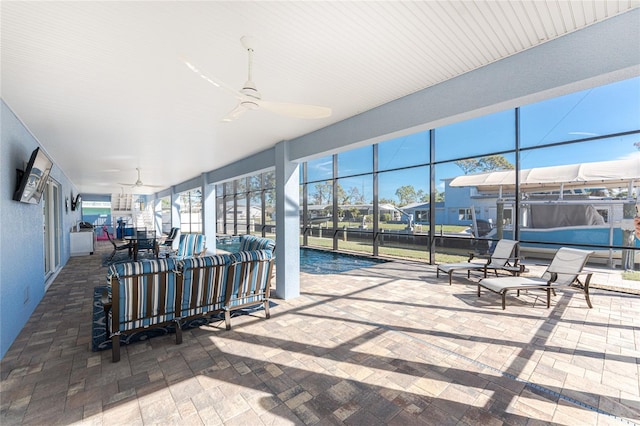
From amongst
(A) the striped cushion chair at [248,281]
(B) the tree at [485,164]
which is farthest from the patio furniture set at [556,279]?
(A) the striped cushion chair at [248,281]

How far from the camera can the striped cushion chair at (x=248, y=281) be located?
10.8 feet

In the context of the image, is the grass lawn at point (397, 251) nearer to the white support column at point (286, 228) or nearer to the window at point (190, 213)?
the white support column at point (286, 228)

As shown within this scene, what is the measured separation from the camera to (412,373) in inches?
92.8

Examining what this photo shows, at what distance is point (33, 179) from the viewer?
340 centimetres

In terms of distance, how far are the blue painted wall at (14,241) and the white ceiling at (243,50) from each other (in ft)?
1.27

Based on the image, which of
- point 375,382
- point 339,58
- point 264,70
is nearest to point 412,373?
point 375,382

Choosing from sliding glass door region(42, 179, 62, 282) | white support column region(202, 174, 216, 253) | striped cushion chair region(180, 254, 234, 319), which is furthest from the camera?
white support column region(202, 174, 216, 253)

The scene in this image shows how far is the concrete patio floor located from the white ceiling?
2526 millimetres

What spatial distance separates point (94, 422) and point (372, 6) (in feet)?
10.8

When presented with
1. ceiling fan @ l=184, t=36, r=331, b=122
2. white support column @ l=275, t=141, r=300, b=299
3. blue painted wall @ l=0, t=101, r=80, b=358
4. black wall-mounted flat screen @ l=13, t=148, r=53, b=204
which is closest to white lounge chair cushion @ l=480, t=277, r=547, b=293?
white support column @ l=275, t=141, r=300, b=299

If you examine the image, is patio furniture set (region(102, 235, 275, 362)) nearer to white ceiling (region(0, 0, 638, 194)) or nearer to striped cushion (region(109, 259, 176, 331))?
striped cushion (region(109, 259, 176, 331))

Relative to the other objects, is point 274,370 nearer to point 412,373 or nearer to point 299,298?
point 412,373

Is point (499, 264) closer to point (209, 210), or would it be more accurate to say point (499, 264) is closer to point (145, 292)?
point (145, 292)

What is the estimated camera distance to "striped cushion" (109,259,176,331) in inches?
103
